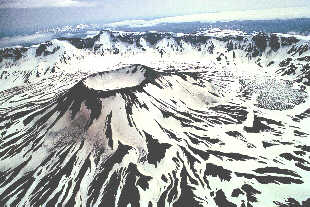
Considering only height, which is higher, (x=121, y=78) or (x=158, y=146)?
(x=121, y=78)

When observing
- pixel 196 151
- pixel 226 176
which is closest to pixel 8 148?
pixel 196 151

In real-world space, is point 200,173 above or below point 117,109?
below

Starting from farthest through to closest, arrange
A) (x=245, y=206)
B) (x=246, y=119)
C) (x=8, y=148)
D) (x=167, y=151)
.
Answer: (x=246, y=119) < (x=8, y=148) < (x=167, y=151) < (x=245, y=206)

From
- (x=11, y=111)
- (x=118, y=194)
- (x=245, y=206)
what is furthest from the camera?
(x=11, y=111)

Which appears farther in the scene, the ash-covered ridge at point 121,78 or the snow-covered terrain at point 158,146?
the ash-covered ridge at point 121,78

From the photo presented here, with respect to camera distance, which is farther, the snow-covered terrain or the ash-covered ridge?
the ash-covered ridge

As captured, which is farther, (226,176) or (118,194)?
(226,176)

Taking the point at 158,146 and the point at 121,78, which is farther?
the point at 121,78

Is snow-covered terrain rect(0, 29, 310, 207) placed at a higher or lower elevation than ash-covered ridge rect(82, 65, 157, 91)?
lower

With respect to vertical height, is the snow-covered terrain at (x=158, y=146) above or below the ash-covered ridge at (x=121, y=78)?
below

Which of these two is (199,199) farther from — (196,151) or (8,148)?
(8,148)
